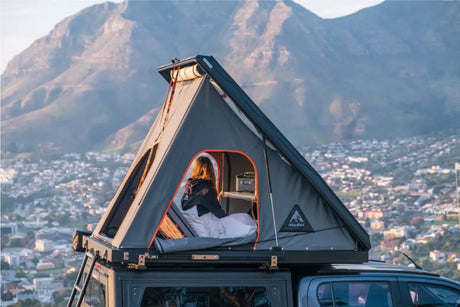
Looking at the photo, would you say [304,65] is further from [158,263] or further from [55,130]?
[158,263]

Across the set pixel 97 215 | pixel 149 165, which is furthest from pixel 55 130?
pixel 149 165

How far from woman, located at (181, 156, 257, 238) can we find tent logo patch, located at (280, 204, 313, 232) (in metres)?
0.29

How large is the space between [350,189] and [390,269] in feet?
127

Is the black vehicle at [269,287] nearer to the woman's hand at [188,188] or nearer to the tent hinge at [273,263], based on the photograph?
the tent hinge at [273,263]

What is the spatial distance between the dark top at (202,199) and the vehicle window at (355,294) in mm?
1280

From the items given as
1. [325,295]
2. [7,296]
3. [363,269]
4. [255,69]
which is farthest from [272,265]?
[255,69]

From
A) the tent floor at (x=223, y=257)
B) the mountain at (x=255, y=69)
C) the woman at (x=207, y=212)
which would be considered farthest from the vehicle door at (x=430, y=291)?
the mountain at (x=255, y=69)

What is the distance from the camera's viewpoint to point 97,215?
4103 cm

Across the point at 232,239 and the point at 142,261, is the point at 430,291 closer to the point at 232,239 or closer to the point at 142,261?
the point at 232,239

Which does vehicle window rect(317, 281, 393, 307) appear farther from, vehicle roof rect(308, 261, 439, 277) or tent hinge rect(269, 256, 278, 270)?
tent hinge rect(269, 256, 278, 270)

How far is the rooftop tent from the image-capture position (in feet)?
22.3

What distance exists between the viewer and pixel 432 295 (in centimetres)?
702

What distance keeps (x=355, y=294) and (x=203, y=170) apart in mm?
1849

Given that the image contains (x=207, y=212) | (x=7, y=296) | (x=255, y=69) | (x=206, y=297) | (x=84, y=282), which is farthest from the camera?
(x=255, y=69)
